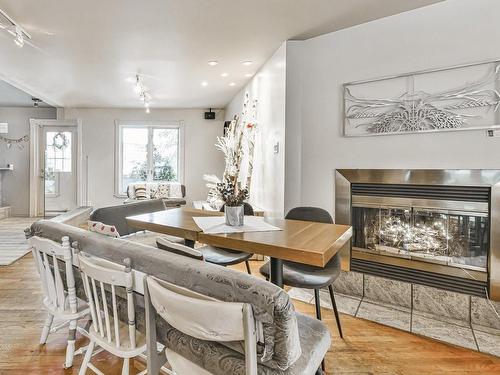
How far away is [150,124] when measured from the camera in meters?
6.49

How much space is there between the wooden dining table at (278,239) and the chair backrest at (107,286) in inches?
17.9

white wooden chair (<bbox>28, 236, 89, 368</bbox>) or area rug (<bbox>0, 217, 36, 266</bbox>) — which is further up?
white wooden chair (<bbox>28, 236, 89, 368</bbox>)

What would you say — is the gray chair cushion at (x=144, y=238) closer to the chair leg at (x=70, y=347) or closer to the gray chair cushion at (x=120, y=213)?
the gray chair cushion at (x=120, y=213)

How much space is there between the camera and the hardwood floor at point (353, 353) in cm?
168

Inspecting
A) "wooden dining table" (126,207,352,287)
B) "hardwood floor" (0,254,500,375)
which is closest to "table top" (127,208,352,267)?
"wooden dining table" (126,207,352,287)

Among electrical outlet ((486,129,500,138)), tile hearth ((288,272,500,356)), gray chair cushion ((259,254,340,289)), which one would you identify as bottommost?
tile hearth ((288,272,500,356))

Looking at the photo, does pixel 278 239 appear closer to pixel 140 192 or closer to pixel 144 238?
pixel 144 238

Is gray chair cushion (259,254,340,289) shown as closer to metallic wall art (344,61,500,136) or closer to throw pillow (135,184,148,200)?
metallic wall art (344,61,500,136)

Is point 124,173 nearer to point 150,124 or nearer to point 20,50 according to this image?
point 150,124

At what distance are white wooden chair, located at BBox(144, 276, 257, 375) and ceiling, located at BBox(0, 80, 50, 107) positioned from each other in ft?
18.9

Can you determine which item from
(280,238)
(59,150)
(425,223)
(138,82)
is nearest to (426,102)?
(425,223)

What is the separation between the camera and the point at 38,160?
6.48 metres

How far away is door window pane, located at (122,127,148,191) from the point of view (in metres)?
6.52

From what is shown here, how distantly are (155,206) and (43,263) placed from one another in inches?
61.0
